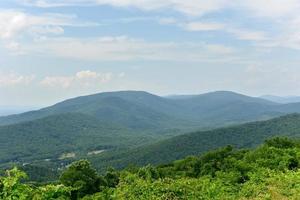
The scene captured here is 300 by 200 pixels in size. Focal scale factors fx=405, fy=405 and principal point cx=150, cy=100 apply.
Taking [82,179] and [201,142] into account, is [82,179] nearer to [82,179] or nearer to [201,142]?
[82,179]

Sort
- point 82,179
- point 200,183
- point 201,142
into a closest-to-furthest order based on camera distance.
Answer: point 200,183, point 82,179, point 201,142

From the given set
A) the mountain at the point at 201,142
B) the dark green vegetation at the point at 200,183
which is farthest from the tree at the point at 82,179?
the mountain at the point at 201,142

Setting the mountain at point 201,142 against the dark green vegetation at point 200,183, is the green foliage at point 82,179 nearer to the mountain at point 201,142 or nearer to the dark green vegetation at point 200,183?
the dark green vegetation at point 200,183

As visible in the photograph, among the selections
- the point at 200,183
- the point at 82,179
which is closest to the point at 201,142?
the point at 82,179

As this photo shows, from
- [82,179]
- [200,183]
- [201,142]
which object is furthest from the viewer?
[201,142]

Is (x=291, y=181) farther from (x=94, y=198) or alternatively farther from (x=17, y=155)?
(x=17, y=155)
